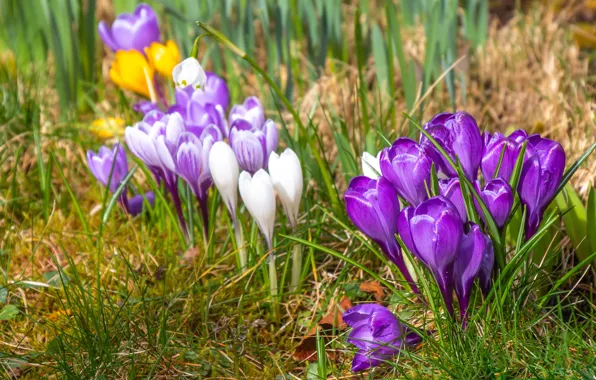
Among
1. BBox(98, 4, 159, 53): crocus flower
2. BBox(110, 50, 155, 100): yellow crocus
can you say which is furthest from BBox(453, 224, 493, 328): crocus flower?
BBox(98, 4, 159, 53): crocus flower

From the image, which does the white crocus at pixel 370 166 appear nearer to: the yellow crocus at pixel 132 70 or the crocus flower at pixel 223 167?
the crocus flower at pixel 223 167

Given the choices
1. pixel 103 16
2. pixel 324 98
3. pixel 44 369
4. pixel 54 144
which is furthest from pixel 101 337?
pixel 103 16

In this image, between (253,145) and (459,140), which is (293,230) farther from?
(459,140)

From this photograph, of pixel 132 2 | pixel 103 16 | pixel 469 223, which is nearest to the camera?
pixel 469 223

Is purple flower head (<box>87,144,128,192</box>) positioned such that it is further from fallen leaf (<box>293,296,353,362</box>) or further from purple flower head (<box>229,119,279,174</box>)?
fallen leaf (<box>293,296,353,362</box>)

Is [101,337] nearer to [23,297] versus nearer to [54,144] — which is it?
[23,297]

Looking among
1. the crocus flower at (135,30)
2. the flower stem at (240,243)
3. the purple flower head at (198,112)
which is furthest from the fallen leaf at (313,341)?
the crocus flower at (135,30)
